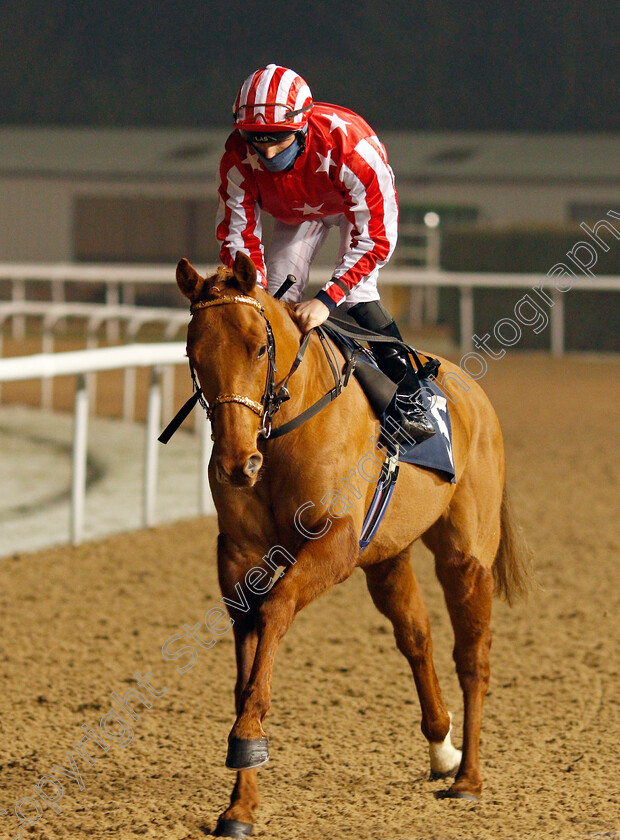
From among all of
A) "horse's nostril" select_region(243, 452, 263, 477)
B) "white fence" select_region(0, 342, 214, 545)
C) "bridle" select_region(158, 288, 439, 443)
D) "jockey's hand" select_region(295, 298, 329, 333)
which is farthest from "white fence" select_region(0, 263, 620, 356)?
"horse's nostril" select_region(243, 452, 263, 477)

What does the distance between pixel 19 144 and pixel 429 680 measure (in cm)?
2476

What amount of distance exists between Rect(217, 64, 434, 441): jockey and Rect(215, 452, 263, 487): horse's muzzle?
22.1 inches

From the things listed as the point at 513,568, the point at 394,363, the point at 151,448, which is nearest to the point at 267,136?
the point at 394,363

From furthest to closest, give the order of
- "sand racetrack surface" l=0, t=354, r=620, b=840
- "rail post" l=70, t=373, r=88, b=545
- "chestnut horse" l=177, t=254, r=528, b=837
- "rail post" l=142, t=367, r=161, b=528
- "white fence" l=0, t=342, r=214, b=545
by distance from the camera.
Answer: "rail post" l=142, t=367, r=161, b=528
"rail post" l=70, t=373, r=88, b=545
"white fence" l=0, t=342, r=214, b=545
"sand racetrack surface" l=0, t=354, r=620, b=840
"chestnut horse" l=177, t=254, r=528, b=837

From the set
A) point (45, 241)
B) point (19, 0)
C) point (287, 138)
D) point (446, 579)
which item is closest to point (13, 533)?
point (446, 579)

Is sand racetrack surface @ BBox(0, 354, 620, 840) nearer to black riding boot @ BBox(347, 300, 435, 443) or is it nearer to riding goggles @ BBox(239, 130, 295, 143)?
black riding boot @ BBox(347, 300, 435, 443)

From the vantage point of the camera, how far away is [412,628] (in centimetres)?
383

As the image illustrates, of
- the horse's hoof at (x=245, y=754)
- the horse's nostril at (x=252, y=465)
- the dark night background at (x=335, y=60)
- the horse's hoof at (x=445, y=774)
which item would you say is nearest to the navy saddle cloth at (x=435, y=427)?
the horse's nostril at (x=252, y=465)

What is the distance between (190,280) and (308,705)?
1934 mm

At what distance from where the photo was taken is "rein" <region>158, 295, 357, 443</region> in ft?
9.54

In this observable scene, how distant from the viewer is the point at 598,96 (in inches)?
1102

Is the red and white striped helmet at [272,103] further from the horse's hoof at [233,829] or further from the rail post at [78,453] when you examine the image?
the rail post at [78,453]

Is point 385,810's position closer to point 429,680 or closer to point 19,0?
point 429,680

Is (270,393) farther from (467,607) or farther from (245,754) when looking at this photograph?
(467,607)
